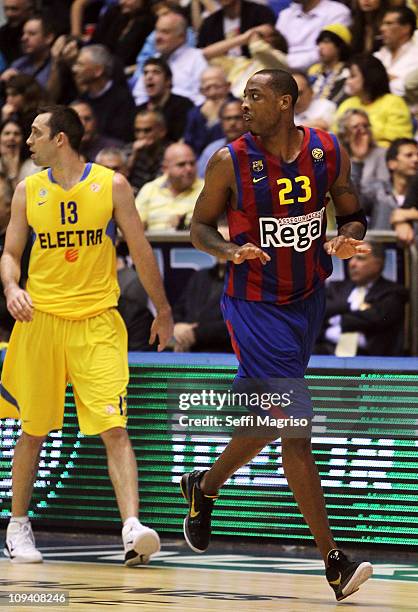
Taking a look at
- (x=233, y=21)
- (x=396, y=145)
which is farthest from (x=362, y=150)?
(x=233, y=21)

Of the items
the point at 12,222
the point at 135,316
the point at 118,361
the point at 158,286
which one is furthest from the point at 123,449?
the point at 135,316

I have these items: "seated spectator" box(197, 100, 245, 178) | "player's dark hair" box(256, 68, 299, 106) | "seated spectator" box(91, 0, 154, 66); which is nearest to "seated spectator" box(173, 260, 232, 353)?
"seated spectator" box(197, 100, 245, 178)

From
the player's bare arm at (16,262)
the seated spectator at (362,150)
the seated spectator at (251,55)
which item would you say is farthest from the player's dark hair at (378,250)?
the player's bare arm at (16,262)

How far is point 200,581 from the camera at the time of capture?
5344mm

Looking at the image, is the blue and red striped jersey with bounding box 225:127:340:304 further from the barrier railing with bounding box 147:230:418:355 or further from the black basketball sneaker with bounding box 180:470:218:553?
the barrier railing with bounding box 147:230:418:355

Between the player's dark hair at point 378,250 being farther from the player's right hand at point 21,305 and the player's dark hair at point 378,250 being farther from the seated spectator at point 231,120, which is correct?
the player's right hand at point 21,305

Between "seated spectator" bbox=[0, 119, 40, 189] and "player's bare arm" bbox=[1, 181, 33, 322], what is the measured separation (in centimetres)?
485

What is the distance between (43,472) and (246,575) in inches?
71.0

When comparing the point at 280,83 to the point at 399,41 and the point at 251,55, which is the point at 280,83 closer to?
the point at 399,41

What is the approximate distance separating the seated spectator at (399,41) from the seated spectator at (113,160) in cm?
231

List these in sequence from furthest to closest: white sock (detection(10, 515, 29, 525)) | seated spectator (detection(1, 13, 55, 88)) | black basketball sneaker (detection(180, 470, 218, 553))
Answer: seated spectator (detection(1, 13, 55, 88)) → white sock (detection(10, 515, 29, 525)) → black basketball sneaker (detection(180, 470, 218, 553))

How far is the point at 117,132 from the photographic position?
10.9 m

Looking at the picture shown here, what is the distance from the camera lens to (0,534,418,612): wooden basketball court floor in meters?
4.49

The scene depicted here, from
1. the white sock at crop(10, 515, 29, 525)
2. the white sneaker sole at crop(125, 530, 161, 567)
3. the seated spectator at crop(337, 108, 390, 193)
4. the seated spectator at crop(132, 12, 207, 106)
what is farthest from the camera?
the seated spectator at crop(132, 12, 207, 106)
